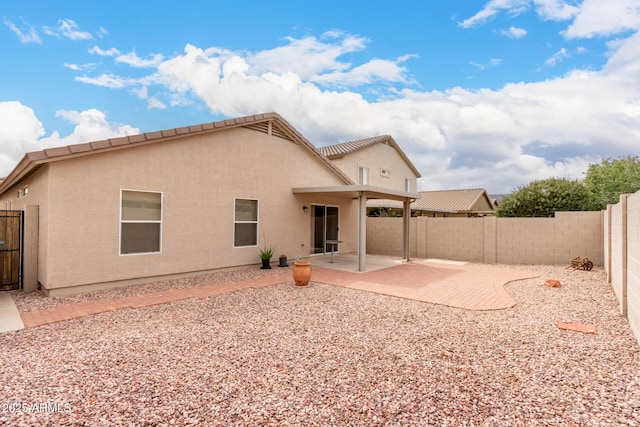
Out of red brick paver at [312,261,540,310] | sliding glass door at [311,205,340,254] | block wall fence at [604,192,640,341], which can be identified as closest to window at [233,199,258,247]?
red brick paver at [312,261,540,310]

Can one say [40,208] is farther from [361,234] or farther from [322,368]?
[361,234]

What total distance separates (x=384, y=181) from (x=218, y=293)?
1931 cm

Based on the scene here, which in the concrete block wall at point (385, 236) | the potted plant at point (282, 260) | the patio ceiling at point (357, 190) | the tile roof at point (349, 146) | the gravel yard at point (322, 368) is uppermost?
the tile roof at point (349, 146)

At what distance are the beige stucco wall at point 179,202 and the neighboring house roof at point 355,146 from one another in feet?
26.3

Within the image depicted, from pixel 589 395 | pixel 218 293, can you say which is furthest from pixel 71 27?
pixel 589 395

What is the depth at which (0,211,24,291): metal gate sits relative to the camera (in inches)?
338

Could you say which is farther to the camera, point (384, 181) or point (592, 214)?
point (384, 181)

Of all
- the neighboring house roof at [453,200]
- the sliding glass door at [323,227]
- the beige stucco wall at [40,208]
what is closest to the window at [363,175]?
the sliding glass door at [323,227]

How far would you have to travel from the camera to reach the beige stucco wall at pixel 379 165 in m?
22.6

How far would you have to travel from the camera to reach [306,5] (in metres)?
11.7

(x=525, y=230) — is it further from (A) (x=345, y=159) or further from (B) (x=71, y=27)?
(B) (x=71, y=27)

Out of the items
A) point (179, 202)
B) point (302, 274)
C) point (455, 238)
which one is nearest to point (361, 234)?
point (302, 274)

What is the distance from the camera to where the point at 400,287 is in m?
9.18

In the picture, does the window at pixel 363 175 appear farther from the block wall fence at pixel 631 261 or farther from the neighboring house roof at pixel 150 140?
the block wall fence at pixel 631 261
